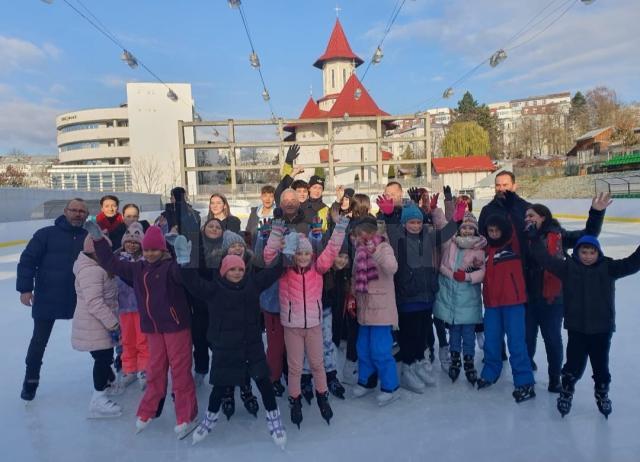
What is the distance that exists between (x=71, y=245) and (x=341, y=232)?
1961mm

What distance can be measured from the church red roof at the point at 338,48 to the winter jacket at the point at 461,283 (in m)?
48.7

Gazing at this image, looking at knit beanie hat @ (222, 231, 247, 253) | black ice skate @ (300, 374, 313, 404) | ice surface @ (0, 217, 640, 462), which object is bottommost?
ice surface @ (0, 217, 640, 462)

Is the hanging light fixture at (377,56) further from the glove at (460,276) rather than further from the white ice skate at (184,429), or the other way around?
the white ice skate at (184,429)

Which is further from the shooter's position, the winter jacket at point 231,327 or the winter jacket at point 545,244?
the winter jacket at point 545,244

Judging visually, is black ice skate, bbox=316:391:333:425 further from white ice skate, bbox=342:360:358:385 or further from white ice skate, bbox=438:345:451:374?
white ice skate, bbox=438:345:451:374

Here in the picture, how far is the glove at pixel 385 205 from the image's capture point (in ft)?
11.0

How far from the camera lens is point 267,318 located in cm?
314

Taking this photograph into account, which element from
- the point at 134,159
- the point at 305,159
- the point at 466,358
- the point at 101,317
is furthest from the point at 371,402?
the point at 134,159

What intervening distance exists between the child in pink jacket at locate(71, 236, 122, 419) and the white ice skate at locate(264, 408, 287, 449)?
1098 mm

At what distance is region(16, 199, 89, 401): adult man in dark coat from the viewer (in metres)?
3.11

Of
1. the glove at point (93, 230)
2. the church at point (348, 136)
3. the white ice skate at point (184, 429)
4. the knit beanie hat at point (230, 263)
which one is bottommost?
the white ice skate at point (184, 429)

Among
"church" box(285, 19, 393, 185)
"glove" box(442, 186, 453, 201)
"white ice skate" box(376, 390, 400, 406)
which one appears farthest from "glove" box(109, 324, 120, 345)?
"church" box(285, 19, 393, 185)

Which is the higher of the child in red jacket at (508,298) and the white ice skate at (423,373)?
the child in red jacket at (508,298)

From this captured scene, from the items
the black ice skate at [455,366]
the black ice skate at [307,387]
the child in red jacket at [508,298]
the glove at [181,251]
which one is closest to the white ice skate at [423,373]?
the black ice skate at [455,366]
